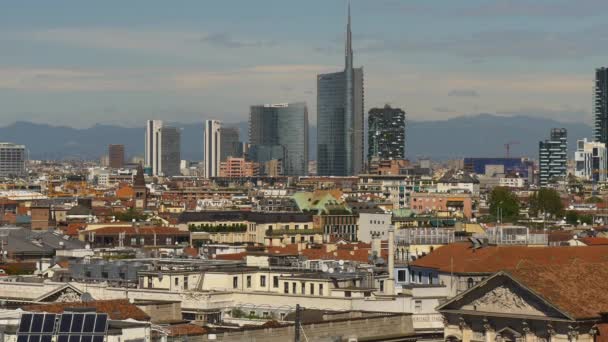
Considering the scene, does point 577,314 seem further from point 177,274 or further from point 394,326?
point 177,274

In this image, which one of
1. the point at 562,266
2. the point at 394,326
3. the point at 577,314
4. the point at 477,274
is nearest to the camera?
the point at 577,314

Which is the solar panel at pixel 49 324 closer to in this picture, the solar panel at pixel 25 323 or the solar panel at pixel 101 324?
the solar panel at pixel 25 323

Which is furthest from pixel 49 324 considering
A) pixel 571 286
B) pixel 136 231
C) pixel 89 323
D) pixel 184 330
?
pixel 136 231

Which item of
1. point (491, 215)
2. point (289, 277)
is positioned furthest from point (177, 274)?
point (491, 215)

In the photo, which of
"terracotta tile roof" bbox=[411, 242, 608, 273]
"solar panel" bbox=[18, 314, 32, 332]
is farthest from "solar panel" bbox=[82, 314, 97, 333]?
"terracotta tile roof" bbox=[411, 242, 608, 273]

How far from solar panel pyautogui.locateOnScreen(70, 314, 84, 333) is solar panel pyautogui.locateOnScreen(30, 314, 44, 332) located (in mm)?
778

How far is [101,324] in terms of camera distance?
139 feet

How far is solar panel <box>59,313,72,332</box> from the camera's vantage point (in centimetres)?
4141

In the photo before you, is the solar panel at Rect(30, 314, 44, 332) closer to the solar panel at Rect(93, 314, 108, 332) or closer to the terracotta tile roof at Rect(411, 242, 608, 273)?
the solar panel at Rect(93, 314, 108, 332)

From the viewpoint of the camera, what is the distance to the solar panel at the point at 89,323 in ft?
137

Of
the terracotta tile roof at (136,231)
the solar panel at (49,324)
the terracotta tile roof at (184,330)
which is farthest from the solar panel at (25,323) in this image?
the terracotta tile roof at (136,231)

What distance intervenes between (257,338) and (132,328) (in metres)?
7.52

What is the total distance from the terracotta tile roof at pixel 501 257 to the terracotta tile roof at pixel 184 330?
41.5ft

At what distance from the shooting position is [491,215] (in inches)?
7751
